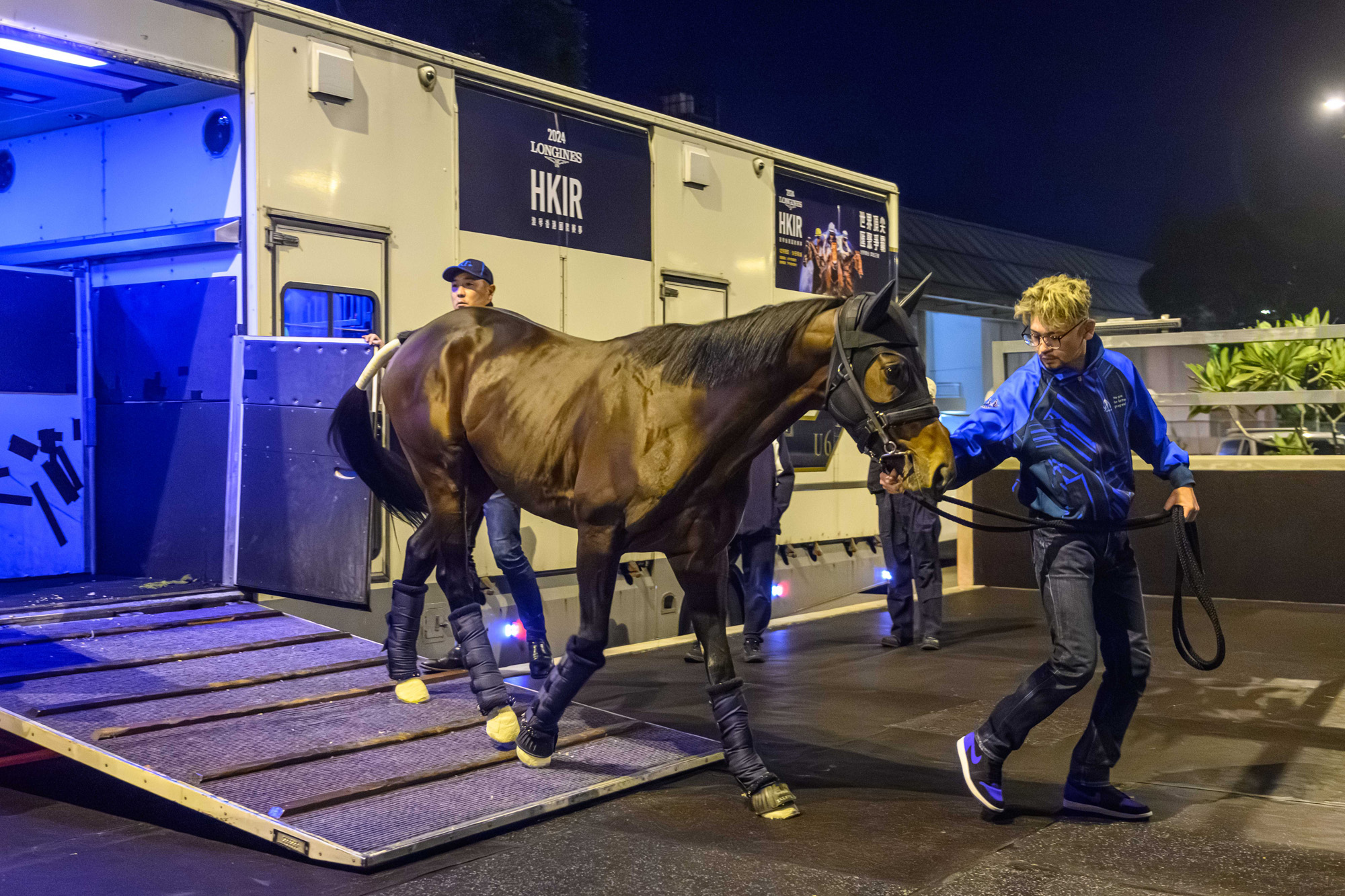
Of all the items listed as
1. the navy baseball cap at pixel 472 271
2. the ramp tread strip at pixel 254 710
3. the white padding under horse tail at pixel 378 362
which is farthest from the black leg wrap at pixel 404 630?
the navy baseball cap at pixel 472 271

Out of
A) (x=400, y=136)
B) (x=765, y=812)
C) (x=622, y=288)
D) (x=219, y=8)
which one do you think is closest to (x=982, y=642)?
(x=622, y=288)

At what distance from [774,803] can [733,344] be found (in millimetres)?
1622

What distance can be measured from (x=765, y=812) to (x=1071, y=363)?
188 centimetres

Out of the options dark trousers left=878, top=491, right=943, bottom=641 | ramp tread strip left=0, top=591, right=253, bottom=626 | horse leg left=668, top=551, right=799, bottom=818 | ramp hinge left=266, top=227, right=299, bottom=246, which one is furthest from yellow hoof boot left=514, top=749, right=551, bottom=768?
dark trousers left=878, top=491, right=943, bottom=641

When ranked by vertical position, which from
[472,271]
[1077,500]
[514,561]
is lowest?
[514,561]

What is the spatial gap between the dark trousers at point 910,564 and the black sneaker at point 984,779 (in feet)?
12.2

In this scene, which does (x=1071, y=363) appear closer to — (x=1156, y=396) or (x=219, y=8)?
(x=219, y=8)

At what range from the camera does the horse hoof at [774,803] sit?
4082 millimetres

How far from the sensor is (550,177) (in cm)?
770

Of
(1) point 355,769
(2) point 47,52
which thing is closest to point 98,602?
(1) point 355,769

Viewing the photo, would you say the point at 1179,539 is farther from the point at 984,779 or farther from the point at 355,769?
the point at 355,769

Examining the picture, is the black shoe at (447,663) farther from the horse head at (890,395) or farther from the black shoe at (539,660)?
the horse head at (890,395)

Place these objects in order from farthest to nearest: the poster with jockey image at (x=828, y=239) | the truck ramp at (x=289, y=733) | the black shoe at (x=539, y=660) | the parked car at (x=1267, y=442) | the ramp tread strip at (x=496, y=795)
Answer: the parked car at (x=1267, y=442)
the poster with jockey image at (x=828, y=239)
the black shoe at (x=539, y=660)
the truck ramp at (x=289, y=733)
the ramp tread strip at (x=496, y=795)

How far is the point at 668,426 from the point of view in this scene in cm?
423
